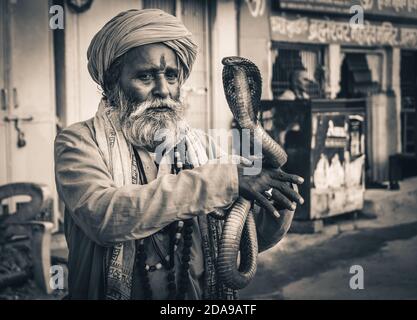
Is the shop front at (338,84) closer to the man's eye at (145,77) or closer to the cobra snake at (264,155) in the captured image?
the cobra snake at (264,155)

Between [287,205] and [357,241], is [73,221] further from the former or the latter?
[357,241]

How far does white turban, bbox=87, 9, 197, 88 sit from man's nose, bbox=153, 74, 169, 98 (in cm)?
12

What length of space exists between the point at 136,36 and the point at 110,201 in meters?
0.58

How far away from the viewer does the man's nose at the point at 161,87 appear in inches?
96.3

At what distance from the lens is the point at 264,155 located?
228cm

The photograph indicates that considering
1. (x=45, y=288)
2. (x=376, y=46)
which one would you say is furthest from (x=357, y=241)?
(x=376, y=46)

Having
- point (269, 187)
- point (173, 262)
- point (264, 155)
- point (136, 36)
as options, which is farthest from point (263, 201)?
point (136, 36)

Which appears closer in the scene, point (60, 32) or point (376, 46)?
point (60, 32)

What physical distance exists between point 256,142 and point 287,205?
0.23m

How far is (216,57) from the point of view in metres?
9.59

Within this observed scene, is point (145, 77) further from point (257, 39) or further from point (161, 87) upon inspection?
point (257, 39)

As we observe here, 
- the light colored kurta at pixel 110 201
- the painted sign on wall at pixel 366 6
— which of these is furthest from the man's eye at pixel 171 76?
the painted sign on wall at pixel 366 6

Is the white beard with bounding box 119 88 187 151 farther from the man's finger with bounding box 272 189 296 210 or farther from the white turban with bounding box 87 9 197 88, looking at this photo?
the man's finger with bounding box 272 189 296 210
